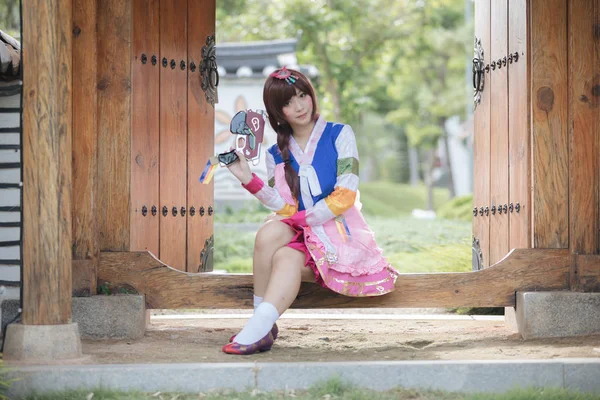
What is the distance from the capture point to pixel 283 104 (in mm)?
4664

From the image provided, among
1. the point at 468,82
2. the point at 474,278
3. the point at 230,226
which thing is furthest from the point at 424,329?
the point at 468,82

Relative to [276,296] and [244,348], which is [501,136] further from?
[244,348]

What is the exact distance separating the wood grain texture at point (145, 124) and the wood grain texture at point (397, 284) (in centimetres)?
36

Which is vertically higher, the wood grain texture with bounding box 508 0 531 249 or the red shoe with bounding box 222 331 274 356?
the wood grain texture with bounding box 508 0 531 249

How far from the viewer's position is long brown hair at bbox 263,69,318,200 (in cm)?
461

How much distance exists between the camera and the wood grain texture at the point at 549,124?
204 inches

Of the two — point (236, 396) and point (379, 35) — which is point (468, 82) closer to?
point (379, 35)

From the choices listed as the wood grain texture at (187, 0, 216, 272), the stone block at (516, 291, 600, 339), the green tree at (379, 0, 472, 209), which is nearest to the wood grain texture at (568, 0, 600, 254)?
the stone block at (516, 291, 600, 339)

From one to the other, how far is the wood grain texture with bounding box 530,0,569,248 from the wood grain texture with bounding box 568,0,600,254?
0.20 feet

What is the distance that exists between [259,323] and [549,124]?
2.28 m

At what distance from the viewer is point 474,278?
5.26 metres

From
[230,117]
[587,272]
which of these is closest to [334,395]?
[587,272]

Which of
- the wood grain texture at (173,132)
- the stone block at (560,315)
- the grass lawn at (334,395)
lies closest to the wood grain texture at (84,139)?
the wood grain texture at (173,132)

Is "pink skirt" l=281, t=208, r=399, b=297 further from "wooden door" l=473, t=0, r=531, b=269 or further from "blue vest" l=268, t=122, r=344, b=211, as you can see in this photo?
"wooden door" l=473, t=0, r=531, b=269
